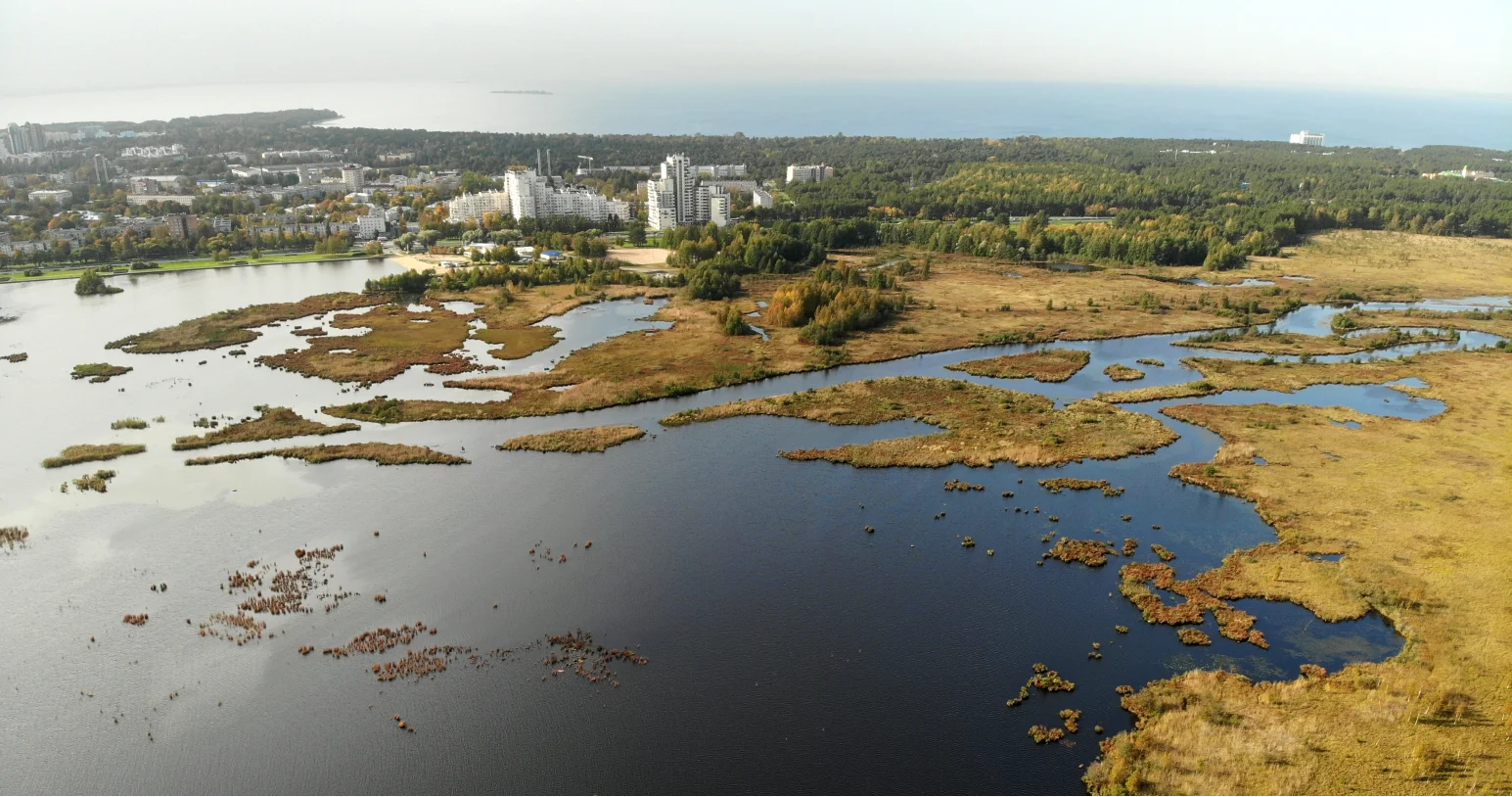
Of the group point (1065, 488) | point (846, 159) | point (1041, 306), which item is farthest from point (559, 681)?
point (846, 159)


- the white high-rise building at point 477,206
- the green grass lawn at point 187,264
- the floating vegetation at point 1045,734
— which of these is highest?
the white high-rise building at point 477,206

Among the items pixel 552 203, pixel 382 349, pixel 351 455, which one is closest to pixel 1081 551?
pixel 351 455

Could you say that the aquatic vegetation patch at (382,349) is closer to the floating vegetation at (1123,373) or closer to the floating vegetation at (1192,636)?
the floating vegetation at (1123,373)

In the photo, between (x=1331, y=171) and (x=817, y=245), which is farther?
(x=1331, y=171)

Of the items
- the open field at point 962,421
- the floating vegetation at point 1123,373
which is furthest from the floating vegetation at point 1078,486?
the floating vegetation at point 1123,373

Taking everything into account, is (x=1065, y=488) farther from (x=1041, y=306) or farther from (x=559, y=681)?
(x=1041, y=306)

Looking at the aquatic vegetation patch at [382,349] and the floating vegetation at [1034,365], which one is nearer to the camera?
the aquatic vegetation patch at [382,349]
